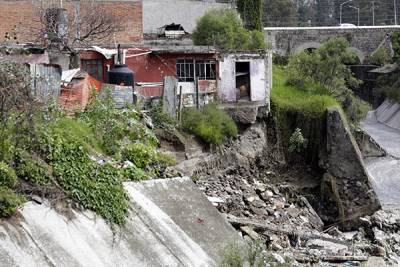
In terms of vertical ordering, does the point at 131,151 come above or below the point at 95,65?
below

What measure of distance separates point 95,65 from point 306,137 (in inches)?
251

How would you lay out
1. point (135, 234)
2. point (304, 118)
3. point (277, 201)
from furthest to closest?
point (304, 118) → point (277, 201) → point (135, 234)

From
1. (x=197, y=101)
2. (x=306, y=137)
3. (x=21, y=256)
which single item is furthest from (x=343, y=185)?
(x=21, y=256)

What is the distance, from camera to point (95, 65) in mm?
19969

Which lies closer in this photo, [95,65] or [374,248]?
[374,248]

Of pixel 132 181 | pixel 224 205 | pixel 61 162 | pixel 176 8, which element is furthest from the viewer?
pixel 176 8

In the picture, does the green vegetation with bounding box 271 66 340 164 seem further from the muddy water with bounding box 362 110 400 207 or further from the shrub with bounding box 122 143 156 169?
the shrub with bounding box 122 143 156 169

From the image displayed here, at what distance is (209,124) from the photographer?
18875 mm

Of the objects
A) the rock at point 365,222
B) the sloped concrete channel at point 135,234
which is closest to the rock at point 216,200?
the sloped concrete channel at point 135,234

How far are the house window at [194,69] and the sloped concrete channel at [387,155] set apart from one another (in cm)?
627

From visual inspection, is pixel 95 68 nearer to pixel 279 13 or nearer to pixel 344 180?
pixel 344 180

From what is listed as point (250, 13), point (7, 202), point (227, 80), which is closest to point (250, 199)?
point (227, 80)

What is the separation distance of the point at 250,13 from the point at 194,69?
37.6 feet

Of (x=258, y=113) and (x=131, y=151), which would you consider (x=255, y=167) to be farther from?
(x=131, y=151)
